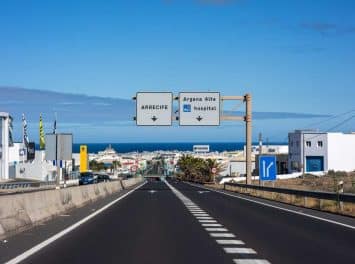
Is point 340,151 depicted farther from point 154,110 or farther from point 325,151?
point 154,110

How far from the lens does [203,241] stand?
15.4 m

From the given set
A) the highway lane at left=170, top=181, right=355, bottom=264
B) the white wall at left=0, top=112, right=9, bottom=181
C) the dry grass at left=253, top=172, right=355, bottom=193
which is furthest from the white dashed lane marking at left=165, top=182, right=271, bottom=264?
the white wall at left=0, top=112, right=9, bottom=181

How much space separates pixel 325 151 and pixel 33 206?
97.0 m

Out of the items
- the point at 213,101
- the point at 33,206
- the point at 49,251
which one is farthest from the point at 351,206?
the point at 213,101

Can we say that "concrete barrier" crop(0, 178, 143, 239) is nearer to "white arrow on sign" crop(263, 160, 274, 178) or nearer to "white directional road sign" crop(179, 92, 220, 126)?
"white arrow on sign" crop(263, 160, 274, 178)

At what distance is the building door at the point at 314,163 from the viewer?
115 meters

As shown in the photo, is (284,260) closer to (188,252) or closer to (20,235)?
(188,252)

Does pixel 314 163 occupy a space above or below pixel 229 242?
above

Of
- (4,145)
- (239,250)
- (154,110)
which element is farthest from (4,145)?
(239,250)

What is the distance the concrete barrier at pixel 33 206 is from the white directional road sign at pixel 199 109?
1888 centimetres

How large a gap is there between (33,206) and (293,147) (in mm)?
104166

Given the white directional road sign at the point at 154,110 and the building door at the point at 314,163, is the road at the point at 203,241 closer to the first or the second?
the white directional road sign at the point at 154,110

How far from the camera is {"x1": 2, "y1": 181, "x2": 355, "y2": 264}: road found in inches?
489

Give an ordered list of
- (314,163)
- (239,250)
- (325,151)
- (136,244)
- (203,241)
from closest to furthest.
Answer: (239,250) < (136,244) < (203,241) < (325,151) < (314,163)
